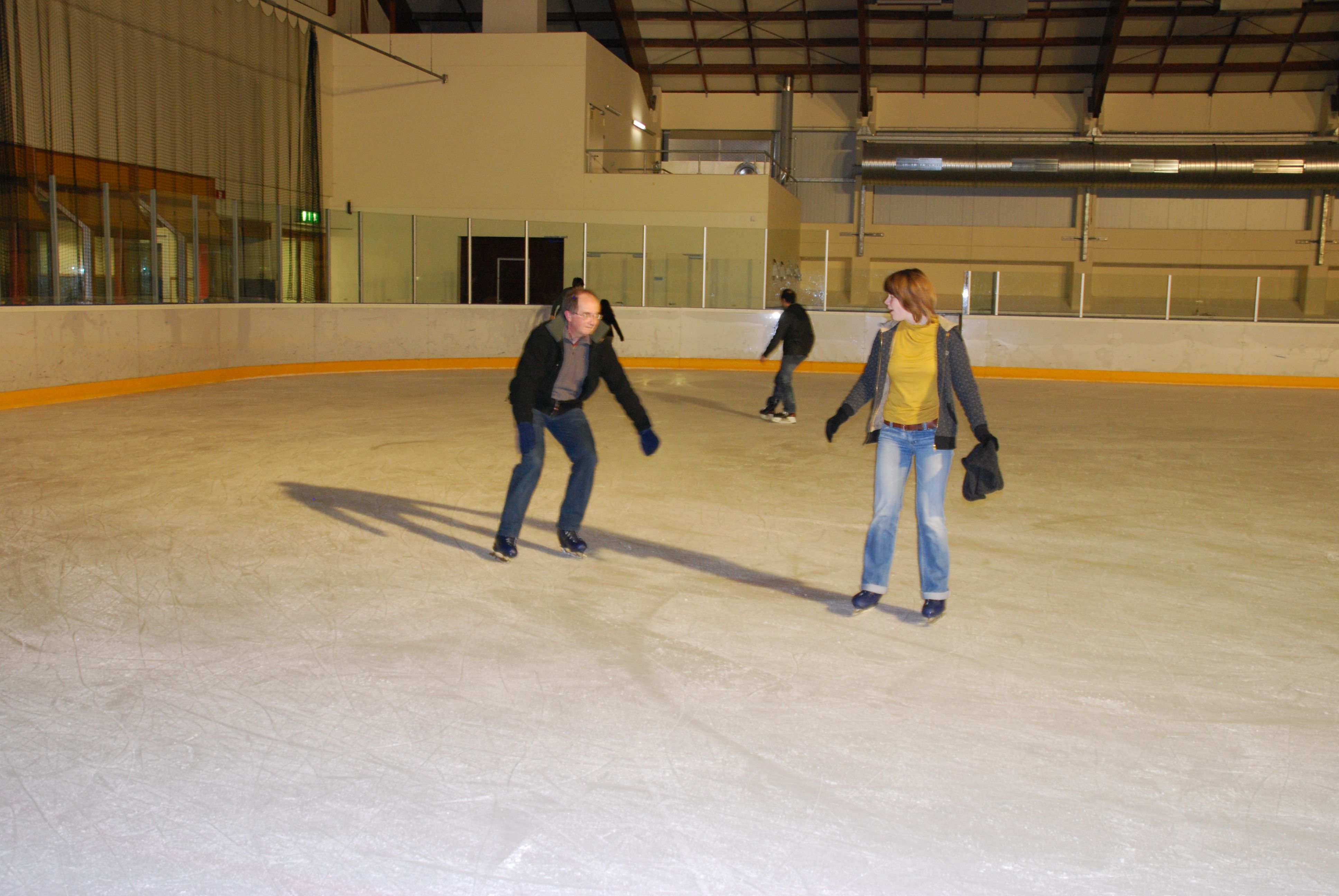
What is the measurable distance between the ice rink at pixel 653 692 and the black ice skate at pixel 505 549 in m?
0.13

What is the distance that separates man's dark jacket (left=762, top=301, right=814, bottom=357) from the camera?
11492mm

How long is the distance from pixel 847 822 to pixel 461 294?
16914mm

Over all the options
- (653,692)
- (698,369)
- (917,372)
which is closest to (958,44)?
(698,369)

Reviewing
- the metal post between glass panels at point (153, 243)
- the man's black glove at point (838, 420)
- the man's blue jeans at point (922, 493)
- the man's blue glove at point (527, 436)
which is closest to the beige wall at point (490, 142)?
the metal post between glass panels at point (153, 243)

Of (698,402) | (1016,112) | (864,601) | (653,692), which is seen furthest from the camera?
(1016,112)

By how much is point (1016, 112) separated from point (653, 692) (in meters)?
27.9

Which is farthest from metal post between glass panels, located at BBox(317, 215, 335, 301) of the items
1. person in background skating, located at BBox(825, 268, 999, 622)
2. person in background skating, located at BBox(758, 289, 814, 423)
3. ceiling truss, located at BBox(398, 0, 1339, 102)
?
person in background skating, located at BBox(825, 268, 999, 622)

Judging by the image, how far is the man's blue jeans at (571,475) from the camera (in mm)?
5559

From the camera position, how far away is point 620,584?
5195 millimetres

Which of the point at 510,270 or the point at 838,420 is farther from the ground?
the point at 510,270

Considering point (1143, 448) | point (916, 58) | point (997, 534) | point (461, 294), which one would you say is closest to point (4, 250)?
point (461, 294)

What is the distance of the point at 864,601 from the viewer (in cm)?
482

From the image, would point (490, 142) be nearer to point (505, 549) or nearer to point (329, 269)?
point (329, 269)

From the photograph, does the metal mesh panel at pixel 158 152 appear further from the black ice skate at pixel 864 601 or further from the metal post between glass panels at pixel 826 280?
the black ice skate at pixel 864 601
